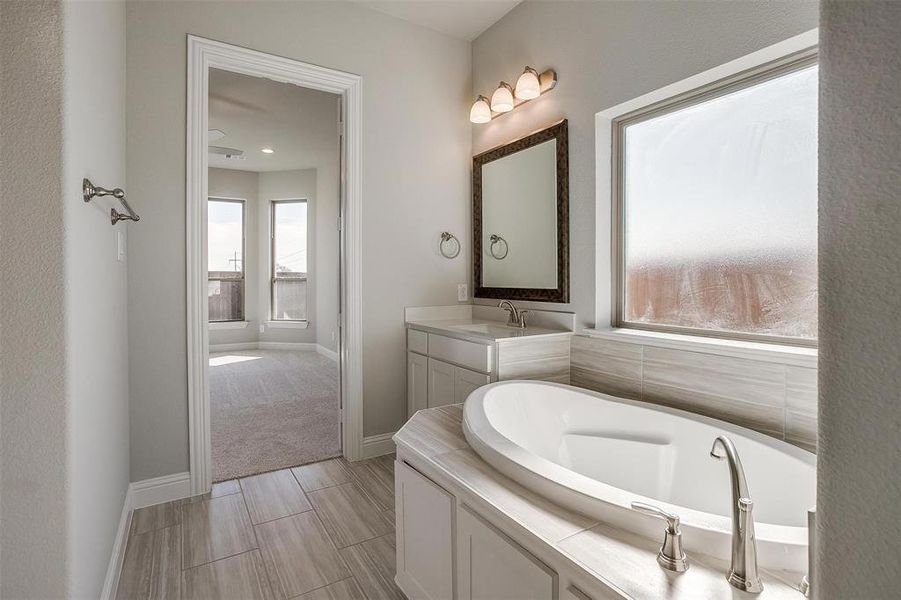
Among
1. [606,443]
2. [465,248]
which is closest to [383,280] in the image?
[465,248]

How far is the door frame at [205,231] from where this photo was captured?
2.21m

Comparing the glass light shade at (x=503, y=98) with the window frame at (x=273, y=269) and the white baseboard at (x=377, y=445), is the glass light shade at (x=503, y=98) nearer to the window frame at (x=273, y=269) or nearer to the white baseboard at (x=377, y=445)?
the white baseboard at (x=377, y=445)

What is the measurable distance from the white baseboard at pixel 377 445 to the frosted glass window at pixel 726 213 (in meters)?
1.63

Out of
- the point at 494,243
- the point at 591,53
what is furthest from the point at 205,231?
the point at 591,53

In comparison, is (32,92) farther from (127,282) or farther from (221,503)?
(221,503)

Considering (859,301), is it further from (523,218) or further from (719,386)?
(523,218)

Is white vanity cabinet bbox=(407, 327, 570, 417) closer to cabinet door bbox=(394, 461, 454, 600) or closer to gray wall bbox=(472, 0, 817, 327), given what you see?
gray wall bbox=(472, 0, 817, 327)

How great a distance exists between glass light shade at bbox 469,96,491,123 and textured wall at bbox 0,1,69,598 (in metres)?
2.19

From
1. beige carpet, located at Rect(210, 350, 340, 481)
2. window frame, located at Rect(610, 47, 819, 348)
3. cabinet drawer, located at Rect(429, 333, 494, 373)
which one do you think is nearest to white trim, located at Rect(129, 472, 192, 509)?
beige carpet, located at Rect(210, 350, 340, 481)

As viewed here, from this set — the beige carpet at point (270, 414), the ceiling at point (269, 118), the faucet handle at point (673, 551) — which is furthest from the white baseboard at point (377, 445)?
the ceiling at point (269, 118)

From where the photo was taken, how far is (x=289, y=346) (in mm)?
6383

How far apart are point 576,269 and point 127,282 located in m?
2.24

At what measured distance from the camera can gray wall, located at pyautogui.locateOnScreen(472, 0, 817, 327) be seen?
1.64m

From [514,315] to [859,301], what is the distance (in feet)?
7.20
